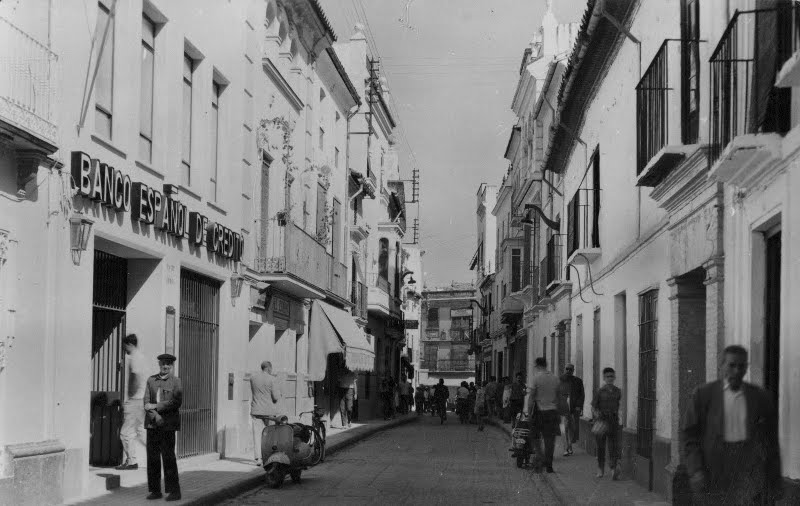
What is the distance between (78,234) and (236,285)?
6.86 metres

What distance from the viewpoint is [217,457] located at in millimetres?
17766

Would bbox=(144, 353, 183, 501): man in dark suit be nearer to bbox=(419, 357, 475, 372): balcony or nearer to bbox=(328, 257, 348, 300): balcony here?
bbox=(328, 257, 348, 300): balcony

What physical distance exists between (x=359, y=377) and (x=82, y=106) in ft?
92.6

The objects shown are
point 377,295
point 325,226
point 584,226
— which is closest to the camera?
point 584,226


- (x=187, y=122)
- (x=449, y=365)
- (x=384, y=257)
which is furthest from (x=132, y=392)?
(x=449, y=365)

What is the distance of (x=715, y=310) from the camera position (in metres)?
10.6

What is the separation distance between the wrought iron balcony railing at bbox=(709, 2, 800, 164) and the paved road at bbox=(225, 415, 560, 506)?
18.0 feet

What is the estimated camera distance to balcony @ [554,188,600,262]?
1966cm

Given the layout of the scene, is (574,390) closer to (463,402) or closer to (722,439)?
(722,439)

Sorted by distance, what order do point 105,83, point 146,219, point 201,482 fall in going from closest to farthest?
point 105,83, point 201,482, point 146,219

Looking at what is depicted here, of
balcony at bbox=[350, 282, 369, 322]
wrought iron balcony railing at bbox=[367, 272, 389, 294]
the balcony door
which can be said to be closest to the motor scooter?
the balcony door

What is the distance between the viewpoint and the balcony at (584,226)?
64.5 feet

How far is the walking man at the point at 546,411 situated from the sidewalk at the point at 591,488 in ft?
1.26

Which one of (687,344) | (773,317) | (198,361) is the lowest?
(198,361)
